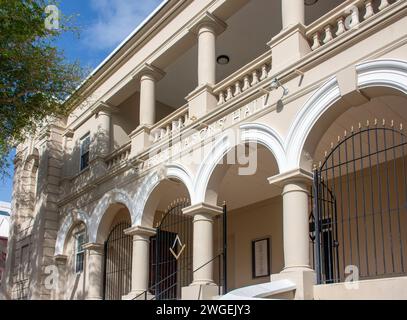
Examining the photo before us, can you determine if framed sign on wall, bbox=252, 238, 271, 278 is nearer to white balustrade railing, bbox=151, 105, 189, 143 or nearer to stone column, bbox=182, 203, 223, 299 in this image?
stone column, bbox=182, 203, 223, 299

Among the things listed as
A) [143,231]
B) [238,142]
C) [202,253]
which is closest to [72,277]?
[143,231]

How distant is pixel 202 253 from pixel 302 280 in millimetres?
2890

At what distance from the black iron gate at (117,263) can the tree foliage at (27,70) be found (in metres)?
3.71

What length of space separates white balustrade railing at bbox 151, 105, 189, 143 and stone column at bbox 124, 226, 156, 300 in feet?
7.27

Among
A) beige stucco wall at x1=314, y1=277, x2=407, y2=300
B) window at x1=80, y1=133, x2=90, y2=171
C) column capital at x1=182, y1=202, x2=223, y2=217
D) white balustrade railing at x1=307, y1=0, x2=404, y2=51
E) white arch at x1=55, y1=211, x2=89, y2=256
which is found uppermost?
window at x1=80, y1=133, x2=90, y2=171

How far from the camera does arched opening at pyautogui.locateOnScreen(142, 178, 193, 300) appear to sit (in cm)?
1337

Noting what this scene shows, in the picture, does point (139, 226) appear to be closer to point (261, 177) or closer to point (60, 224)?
point (261, 177)

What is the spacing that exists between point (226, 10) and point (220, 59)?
11.5ft

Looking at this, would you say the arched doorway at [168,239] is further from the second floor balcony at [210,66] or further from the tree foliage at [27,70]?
the tree foliage at [27,70]

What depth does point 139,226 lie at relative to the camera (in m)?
13.8

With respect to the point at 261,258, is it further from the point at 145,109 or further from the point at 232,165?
the point at 145,109

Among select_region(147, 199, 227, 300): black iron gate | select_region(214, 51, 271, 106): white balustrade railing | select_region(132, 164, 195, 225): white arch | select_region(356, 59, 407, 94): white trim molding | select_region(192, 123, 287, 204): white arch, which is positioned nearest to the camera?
select_region(356, 59, 407, 94): white trim molding

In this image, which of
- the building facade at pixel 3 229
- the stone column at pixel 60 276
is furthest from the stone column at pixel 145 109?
the building facade at pixel 3 229

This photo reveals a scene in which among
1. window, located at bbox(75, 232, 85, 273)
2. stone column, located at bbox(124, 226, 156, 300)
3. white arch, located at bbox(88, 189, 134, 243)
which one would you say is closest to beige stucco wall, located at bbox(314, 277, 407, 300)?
stone column, located at bbox(124, 226, 156, 300)
